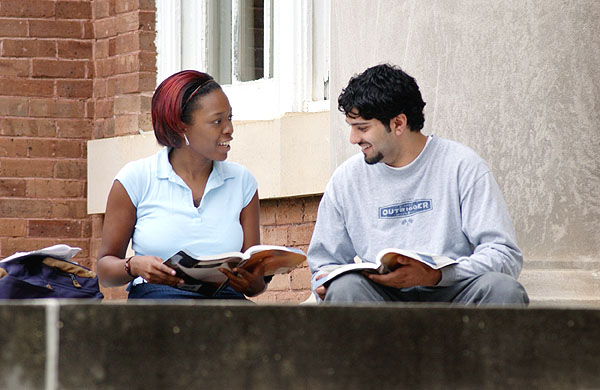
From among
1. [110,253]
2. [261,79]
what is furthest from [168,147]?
[261,79]

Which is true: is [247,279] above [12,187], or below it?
Answer: below

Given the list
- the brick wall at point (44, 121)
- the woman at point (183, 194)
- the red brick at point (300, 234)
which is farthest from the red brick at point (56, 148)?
the woman at point (183, 194)

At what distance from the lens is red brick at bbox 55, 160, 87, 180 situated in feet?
20.5

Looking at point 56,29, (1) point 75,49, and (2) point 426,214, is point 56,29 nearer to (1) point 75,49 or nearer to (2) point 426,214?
(1) point 75,49

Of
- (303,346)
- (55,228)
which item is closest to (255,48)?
(55,228)

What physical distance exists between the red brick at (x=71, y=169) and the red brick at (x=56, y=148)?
4 cm

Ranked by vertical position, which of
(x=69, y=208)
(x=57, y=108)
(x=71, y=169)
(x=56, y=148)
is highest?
(x=57, y=108)

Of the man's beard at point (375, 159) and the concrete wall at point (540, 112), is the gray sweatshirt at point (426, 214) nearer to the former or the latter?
the man's beard at point (375, 159)

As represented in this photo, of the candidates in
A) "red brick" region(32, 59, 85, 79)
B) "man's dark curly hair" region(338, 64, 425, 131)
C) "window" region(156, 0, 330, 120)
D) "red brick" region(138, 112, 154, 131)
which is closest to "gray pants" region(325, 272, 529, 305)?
"man's dark curly hair" region(338, 64, 425, 131)

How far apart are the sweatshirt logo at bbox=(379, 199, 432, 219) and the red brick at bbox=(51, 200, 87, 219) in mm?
3080

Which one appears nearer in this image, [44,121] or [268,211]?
[268,211]

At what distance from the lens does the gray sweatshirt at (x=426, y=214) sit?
131 inches

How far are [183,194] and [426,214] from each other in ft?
2.78

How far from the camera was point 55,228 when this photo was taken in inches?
244
